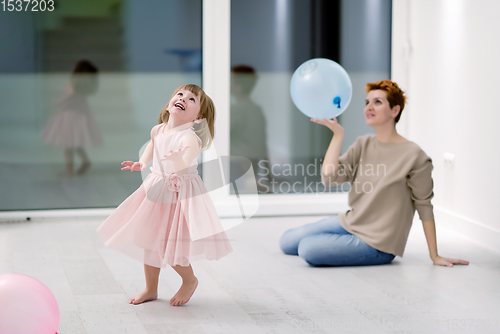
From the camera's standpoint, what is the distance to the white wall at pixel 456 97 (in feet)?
9.27

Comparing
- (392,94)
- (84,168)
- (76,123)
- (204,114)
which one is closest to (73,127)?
(76,123)

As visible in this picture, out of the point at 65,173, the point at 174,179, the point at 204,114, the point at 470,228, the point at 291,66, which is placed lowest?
the point at 470,228

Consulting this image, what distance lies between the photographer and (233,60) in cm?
354

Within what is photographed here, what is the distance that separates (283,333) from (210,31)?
7.51ft

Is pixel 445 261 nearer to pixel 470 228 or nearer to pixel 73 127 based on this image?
pixel 470 228

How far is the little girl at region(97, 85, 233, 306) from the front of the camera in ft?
5.98

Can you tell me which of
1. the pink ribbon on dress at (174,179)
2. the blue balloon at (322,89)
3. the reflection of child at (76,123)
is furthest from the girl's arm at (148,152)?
the reflection of child at (76,123)

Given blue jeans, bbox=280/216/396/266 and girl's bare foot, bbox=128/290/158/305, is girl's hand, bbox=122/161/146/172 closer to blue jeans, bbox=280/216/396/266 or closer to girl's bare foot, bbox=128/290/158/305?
girl's bare foot, bbox=128/290/158/305

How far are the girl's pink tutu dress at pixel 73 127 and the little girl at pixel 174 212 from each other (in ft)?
5.24

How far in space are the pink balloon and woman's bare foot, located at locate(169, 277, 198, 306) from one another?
56 centimetres

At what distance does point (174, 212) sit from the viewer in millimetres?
1872

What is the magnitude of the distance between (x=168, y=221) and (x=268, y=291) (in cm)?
48

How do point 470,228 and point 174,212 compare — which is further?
point 470,228

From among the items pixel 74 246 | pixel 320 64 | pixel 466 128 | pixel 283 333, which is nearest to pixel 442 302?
pixel 283 333
